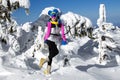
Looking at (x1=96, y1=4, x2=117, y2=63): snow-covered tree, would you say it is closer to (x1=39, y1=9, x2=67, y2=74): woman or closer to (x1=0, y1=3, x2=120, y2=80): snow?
(x1=0, y1=3, x2=120, y2=80): snow

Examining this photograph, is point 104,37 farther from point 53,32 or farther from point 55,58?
point 53,32

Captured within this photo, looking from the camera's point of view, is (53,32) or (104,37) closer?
(53,32)

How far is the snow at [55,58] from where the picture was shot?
10.2m

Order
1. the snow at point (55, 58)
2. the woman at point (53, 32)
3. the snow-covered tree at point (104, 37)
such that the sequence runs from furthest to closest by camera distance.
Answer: the snow-covered tree at point (104, 37)
the snow at point (55, 58)
the woman at point (53, 32)

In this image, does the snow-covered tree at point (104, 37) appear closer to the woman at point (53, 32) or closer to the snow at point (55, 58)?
the snow at point (55, 58)

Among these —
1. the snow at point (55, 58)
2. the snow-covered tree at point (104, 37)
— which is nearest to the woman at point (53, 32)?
the snow at point (55, 58)

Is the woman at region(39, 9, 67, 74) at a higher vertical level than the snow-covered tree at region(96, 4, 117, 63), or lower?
lower

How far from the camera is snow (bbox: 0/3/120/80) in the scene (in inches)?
400

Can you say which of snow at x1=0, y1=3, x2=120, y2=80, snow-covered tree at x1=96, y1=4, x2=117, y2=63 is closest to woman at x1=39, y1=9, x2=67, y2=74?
snow at x1=0, y1=3, x2=120, y2=80

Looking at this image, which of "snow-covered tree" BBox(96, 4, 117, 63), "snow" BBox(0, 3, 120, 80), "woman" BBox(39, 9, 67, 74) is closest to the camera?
"woman" BBox(39, 9, 67, 74)

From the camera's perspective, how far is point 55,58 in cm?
1617

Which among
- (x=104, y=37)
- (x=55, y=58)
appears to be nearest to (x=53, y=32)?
(x=55, y=58)

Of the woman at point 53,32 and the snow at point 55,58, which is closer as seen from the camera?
the woman at point 53,32

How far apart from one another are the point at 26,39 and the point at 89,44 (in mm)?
7999
